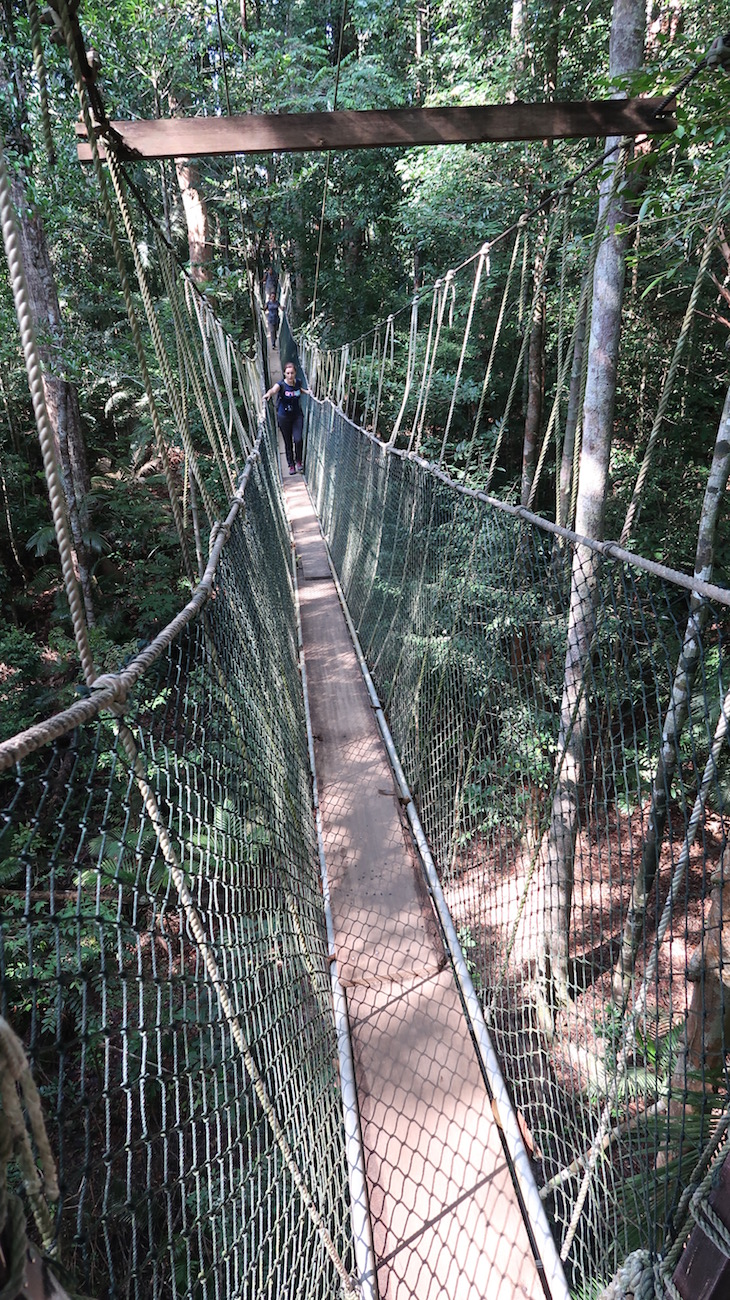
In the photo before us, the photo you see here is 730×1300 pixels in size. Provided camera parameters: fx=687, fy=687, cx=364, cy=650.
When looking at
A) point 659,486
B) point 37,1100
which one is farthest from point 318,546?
point 37,1100

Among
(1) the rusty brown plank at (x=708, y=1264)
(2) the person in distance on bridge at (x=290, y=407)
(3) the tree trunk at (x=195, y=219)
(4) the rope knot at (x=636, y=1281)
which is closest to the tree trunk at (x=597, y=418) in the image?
(4) the rope knot at (x=636, y=1281)

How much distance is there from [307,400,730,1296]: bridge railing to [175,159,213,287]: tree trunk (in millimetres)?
3733

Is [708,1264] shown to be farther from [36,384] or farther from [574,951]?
[574,951]

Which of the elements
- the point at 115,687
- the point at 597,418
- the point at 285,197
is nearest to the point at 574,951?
the point at 597,418

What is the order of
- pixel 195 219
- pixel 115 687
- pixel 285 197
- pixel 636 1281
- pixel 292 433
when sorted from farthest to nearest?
1. pixel 285 197
2. pixel 195 219
3. pixel 292 433
4. pixel 636 1281
5. pixel 115 687

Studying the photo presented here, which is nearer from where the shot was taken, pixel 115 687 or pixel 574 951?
pixel 115 687

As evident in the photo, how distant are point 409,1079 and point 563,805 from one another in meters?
1.91

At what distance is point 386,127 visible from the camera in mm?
1734

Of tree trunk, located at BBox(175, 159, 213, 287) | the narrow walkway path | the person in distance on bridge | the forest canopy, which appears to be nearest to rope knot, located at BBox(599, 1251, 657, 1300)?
the narrow walkway path

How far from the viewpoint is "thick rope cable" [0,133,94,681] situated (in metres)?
0.62

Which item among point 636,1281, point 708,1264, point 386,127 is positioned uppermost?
point 386,127

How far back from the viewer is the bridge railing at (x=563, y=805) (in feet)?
4.55

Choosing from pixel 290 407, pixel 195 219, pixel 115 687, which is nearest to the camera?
pixel 115 687

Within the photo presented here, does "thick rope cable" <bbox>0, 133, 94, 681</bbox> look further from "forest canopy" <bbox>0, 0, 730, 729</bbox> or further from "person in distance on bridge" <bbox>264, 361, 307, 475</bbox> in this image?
"person in distance on bridge" <bbox>264, 361, 307, 475</bbox>
